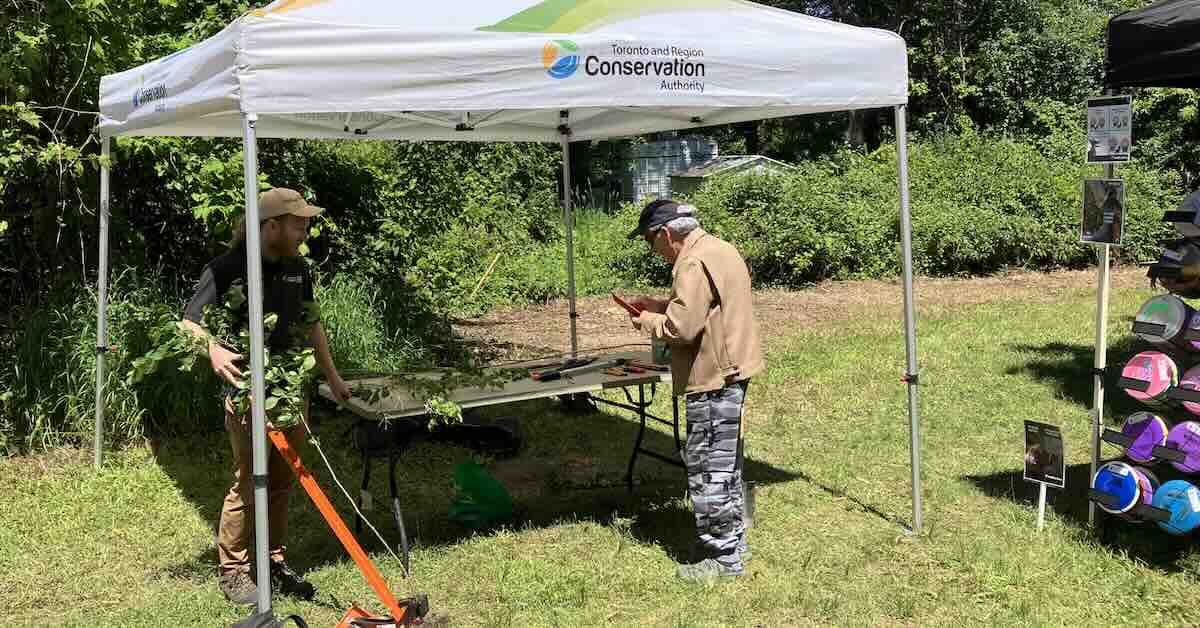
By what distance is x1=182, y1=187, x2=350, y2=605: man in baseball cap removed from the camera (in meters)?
4.25

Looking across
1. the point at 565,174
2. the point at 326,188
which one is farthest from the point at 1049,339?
the point at 326,188

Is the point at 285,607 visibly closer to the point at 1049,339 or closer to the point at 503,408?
the point at 503,408

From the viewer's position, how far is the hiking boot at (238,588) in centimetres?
451

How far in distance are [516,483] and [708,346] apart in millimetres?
2322

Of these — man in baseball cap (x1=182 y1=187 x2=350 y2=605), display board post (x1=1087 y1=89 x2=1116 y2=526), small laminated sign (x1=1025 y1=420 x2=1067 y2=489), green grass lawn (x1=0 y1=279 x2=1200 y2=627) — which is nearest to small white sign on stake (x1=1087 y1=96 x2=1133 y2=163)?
display board post (x1=1087 y1=89 x2=1116 y2=526)

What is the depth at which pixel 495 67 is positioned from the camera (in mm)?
4258

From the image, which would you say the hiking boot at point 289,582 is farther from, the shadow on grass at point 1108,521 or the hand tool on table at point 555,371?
the shadow on grass at point 1108,521

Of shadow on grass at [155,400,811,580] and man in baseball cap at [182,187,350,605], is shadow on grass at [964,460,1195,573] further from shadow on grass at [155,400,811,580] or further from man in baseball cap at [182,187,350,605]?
man in baseball cap at [182,187,350,605]

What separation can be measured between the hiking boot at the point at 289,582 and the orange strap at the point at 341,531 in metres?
0.67

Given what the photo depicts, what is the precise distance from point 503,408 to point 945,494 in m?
3.45

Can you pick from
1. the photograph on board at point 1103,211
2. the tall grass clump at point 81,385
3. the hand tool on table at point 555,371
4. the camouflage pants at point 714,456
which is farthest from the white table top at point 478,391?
the photograph on board at point 1103,211

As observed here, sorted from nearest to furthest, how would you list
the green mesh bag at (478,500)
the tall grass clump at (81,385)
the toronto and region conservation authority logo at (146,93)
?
the toronto and region conservation authority logo at (146,93) < the green mesh bag at (478,500) < the tall grass clump at (81,385)

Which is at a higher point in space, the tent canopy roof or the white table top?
the tent canopy roof

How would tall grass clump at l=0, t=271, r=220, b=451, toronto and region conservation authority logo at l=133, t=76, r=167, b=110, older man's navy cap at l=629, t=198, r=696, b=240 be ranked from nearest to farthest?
older man's navy cap at l=629, t=198, r=696, b=240
toronto and region conservation authority logo at l=133, t=76, r=167, b=110
tall grass clump at l=0, t=271, r=220, b=451
